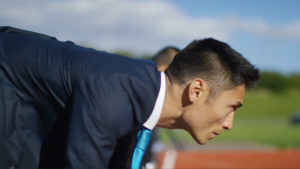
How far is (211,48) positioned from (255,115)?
1667 inches

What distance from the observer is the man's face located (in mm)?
2426

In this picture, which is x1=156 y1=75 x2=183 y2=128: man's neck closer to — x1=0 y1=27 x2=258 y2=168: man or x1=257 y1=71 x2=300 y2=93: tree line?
x1=0 y1=27 x2=258 y2=168: man

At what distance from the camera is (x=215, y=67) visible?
2.38 m

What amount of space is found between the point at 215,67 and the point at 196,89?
0.18m

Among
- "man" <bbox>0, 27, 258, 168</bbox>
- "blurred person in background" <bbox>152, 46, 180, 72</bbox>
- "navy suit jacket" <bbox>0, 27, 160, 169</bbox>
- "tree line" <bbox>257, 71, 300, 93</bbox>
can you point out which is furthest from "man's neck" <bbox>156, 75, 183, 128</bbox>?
"tree line" <bbox>257, 71, 300, 93</bbox>

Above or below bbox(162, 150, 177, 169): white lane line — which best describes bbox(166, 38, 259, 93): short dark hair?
above

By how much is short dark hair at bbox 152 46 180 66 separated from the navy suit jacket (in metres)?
2.53

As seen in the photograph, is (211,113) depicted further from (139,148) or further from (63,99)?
(63,99)

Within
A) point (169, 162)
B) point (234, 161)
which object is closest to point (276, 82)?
point (234, 161)

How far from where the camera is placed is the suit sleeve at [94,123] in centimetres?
199

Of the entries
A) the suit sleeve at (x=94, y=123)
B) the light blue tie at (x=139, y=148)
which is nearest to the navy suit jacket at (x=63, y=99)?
the suit sleeve at (x=94, y=123)

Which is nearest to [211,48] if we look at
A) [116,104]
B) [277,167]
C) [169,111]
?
[169,111]

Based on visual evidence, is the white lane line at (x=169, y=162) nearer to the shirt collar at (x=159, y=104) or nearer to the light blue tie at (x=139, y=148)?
the light blue tie at (x=139, y=148)

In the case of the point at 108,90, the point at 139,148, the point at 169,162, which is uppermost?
the point at 108,90
